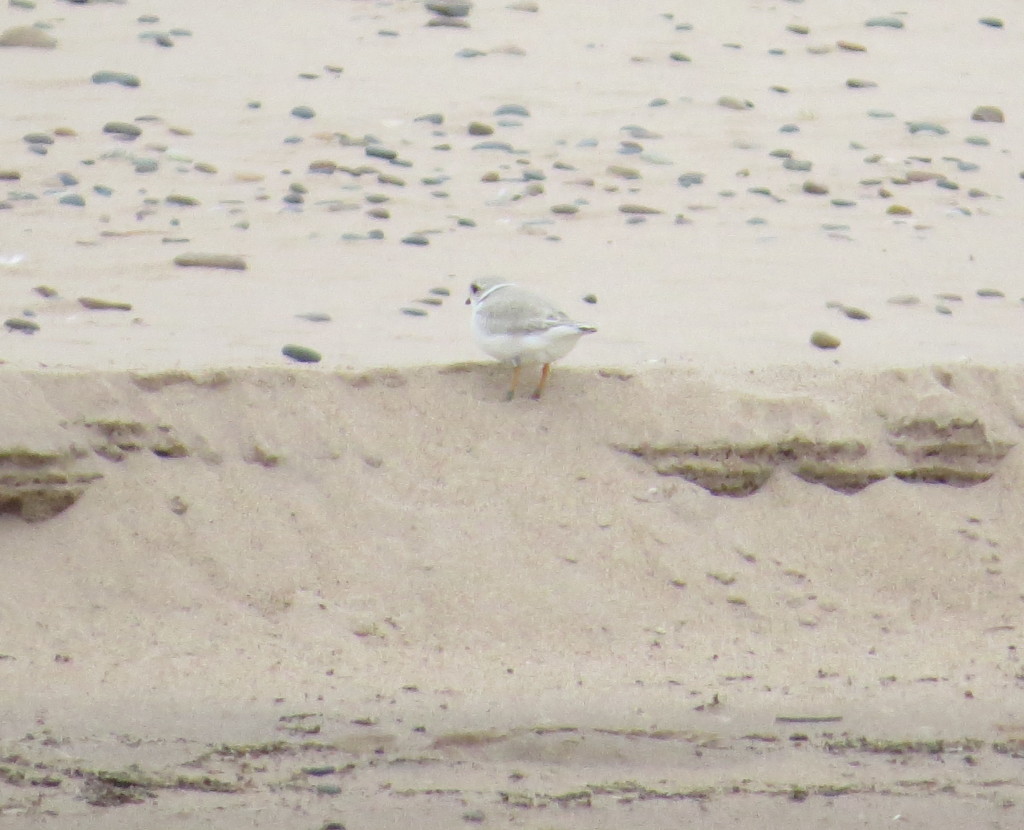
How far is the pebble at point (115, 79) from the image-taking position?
992 centimetres

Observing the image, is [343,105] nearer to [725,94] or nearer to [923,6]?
[725,94]

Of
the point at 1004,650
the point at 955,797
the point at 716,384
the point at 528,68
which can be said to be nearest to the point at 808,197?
the point at 528,68

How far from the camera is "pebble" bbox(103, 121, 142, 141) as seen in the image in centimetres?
912

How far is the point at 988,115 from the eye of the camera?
33.7 feet

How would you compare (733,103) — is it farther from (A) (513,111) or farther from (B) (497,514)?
(B) (497,514)

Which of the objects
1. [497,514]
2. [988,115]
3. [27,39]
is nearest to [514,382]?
[497,514]

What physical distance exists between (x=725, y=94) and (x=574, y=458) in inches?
201

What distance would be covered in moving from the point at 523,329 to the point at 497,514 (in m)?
0.62

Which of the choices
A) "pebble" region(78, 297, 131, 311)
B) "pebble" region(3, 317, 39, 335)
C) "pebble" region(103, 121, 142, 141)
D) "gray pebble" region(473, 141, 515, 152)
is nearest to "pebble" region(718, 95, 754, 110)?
"gray pebble" region(473, 141, 515, 152)

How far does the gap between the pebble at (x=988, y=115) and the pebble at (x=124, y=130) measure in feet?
16.1

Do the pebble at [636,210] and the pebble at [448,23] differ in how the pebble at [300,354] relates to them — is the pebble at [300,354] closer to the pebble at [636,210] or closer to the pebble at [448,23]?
the pebble at [636,210]

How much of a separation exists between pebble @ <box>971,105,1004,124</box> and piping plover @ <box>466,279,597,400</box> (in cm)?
535

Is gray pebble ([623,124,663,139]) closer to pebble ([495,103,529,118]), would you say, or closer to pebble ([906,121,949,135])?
pebble ([495,103,529,118])

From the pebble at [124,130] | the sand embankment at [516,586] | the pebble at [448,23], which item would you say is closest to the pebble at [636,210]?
the sand embankment at [516,586]
